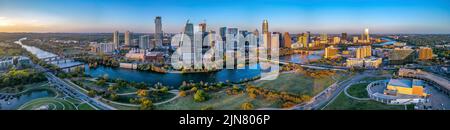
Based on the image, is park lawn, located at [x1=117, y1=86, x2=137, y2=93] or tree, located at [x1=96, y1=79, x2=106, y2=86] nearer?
park lawn, located at [x1=117, y1=86, x2=137, y2=93]

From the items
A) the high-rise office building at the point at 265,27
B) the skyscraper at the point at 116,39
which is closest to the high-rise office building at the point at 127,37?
the skyscraper at the point at 116,39

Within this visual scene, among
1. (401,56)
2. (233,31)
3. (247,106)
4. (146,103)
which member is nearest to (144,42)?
(233,31)

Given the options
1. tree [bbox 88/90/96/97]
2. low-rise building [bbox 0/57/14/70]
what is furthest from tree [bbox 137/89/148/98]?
low-rise building [bbox 0/57/14/70]

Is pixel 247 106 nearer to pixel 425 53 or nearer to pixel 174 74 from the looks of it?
pixel 174 74

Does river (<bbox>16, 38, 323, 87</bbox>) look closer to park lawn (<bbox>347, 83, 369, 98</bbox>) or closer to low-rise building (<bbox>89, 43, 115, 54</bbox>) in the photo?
low-rise building (<bbox>89, 43, 115, 54</bbox>)

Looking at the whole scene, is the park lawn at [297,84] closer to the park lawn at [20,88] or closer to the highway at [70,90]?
the highway at [70,90]
